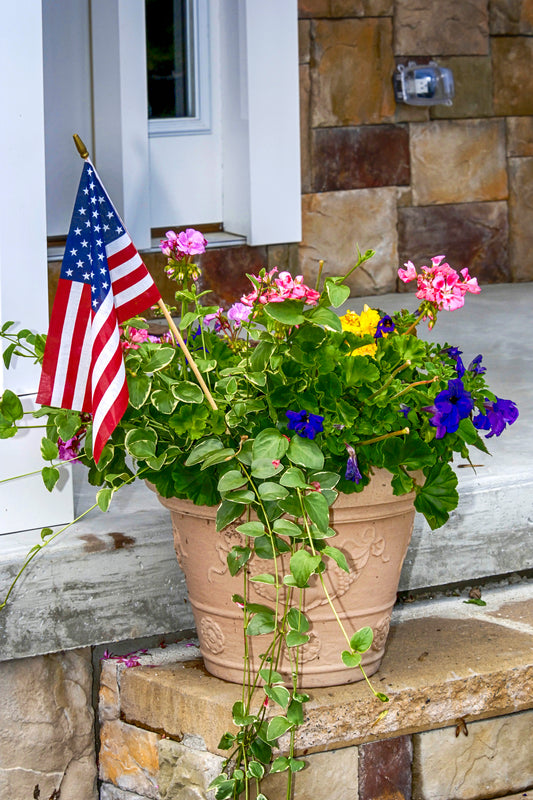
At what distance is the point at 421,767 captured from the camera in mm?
1835

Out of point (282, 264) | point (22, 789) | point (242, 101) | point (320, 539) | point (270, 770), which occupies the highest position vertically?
point (242, 101)

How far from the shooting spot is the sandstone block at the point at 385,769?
1776 millimetres

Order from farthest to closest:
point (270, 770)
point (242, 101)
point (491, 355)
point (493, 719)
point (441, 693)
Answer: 1. point (242, 101)
2. point (491, 355)
3. point (493, 719)
4. point (441, 693)
5. point (270, 770)

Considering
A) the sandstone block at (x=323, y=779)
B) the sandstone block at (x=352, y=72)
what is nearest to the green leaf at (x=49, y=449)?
the sandstone block at (x=323, y=779)

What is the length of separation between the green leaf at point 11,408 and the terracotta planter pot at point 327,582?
267mm

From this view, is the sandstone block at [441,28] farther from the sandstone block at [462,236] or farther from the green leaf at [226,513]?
the green leaf at [226,513]

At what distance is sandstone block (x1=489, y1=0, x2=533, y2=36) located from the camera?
4117mm

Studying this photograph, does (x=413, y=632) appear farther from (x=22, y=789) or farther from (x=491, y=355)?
(x=491, y=355)

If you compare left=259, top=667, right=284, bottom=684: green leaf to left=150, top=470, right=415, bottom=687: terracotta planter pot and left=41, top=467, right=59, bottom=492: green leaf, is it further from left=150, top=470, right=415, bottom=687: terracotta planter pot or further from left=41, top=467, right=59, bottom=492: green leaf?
left=41, top=467, right=59, bottom=492: green leaf

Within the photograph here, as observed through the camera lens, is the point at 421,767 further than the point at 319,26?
No

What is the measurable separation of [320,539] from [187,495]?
206 mm

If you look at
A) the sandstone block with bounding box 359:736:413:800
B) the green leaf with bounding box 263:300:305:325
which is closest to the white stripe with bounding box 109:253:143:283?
the green leaf with bounding box 263:300:305:325

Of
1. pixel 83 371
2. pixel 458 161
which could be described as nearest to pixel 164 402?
pixel 83 371

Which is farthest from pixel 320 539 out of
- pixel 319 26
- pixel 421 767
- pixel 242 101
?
pixel 319 26
